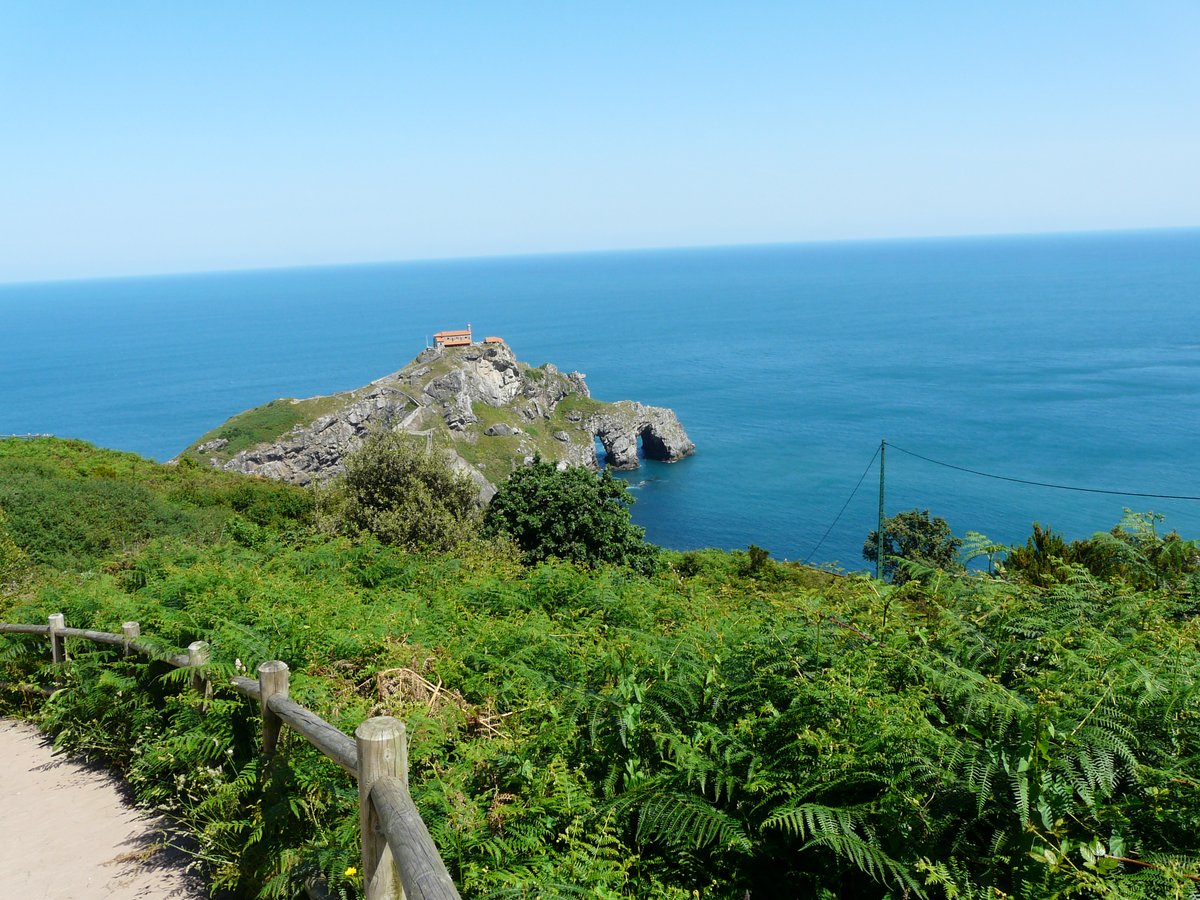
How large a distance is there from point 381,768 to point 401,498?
20.0m

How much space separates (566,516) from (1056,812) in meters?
22.1

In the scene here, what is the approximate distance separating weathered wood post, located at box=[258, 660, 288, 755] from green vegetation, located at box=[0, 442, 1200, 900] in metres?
0.11

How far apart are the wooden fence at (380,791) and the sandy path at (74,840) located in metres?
1.19

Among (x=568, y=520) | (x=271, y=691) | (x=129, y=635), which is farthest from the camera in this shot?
(x=568, y=520)

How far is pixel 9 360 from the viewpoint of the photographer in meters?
181

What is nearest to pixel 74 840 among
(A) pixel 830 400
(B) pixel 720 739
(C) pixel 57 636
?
(C) pixel 57 636

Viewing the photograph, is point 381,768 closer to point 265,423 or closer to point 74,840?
point 74,840

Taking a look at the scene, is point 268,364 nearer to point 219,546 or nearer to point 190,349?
point 190,349

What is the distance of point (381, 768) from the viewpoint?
2.95m

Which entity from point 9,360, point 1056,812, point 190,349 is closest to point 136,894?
point 1056,812

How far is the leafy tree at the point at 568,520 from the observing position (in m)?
24.1

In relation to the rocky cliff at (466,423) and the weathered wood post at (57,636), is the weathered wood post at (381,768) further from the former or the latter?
the rocky cliff at (466,423)

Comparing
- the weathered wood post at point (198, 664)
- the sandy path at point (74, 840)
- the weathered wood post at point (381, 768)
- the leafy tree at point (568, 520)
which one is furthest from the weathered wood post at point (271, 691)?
the leafy tree at point (568, 520)

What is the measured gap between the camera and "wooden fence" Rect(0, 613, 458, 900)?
2412mm
